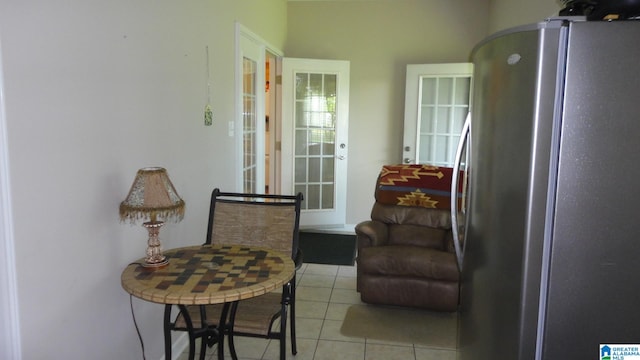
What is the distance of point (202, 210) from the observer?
286 cm

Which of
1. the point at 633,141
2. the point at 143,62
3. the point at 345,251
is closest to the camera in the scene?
the point at 633,141

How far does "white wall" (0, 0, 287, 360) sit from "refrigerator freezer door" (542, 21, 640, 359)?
1.59 m

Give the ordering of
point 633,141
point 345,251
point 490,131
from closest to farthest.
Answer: point 633,141 < point 490,131 < point 345,251

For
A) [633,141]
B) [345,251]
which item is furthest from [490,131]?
[345,251]

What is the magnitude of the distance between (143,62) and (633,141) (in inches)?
75.4

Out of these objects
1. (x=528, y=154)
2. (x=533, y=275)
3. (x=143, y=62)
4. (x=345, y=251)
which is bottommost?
(x=345, y=251)

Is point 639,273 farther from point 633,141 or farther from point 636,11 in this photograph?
point 636,11

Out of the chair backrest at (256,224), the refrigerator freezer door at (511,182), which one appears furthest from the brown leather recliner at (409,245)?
the refrigerator freezer door at (511,182)

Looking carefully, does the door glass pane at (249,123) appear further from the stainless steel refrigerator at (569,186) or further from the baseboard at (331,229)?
the stainless steel refrigerator at (569,186)

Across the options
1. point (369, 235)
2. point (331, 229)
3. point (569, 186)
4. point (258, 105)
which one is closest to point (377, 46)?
point (258, 105)

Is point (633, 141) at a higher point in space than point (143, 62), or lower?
lower

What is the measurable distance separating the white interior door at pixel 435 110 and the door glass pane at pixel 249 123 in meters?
1.77

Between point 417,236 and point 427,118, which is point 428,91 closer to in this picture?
point 427,118

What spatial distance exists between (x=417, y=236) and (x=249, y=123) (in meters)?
1.69
